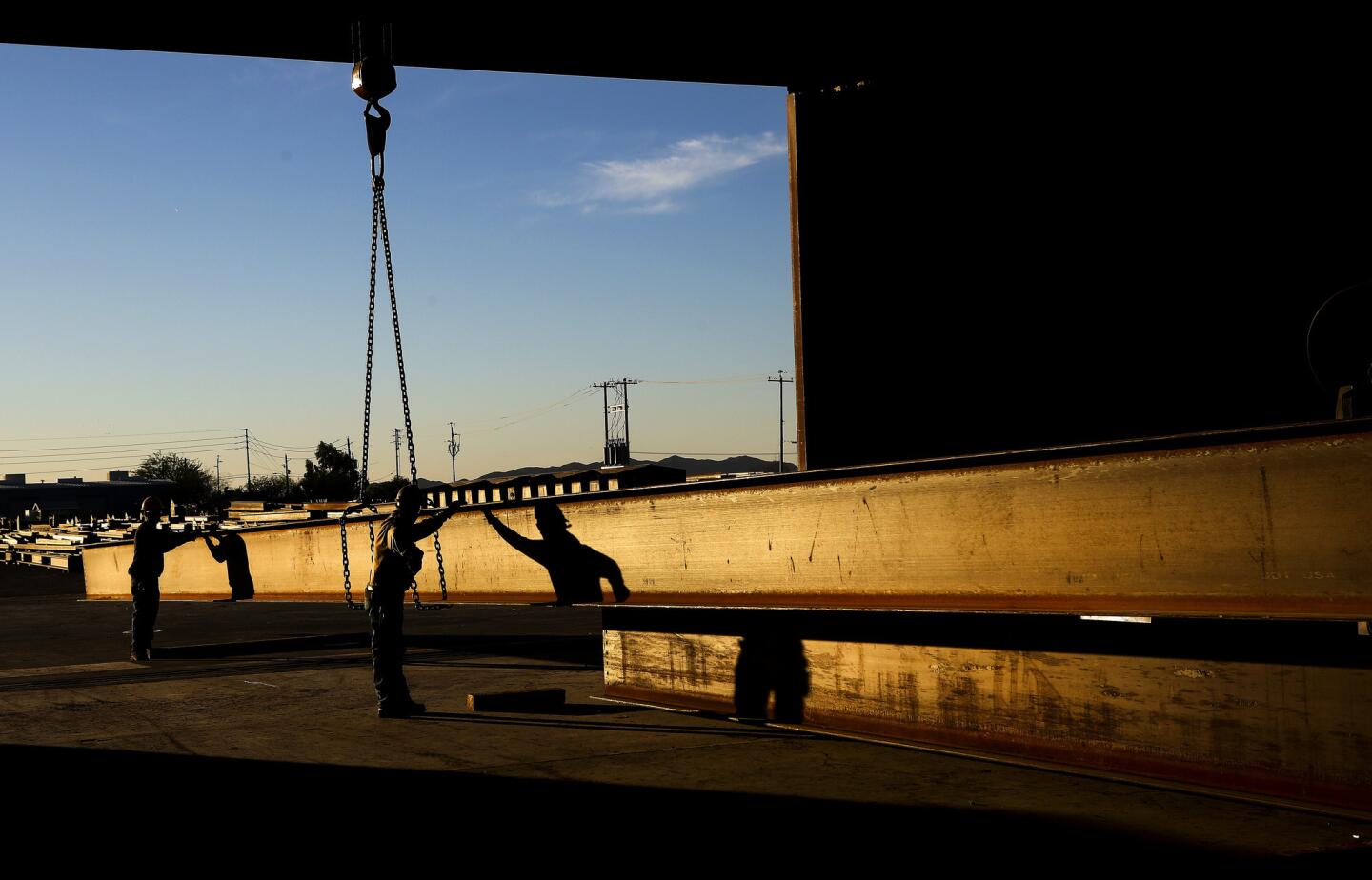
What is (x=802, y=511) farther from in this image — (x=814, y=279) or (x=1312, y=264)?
(x=1312, y=264)

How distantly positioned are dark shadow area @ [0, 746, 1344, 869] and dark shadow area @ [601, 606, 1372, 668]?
3.22 ft

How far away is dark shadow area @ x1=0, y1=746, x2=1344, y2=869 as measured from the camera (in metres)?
4.02

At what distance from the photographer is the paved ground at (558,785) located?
13.6 feet

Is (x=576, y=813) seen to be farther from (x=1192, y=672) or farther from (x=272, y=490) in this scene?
(x=272, y=490)

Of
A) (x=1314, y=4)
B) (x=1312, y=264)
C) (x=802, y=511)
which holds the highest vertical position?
(x=1314, y=4)

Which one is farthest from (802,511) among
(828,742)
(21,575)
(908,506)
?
(21,575)

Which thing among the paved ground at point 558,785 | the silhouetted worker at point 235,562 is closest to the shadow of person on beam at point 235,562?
the silhouetted worker at point 235,562

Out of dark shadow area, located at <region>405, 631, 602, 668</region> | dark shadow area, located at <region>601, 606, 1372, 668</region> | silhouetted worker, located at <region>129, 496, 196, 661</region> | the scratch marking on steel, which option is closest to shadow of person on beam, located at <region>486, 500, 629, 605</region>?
dark shadow area, located at <region>601, 606, 1372, 668</region>

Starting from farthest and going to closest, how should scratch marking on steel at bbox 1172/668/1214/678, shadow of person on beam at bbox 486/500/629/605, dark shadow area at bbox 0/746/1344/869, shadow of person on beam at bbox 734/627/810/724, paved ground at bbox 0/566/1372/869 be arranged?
shadow of person on beam at bbox 734/627/810/724 < shadow of person on beam at bbox 486/500/629/605 < scratch marking on steel at bbox 1172/668/1214/678 < paved ground at bbox 0/566/1372/869 < dark shadow area at bbox 0/746/1344/869

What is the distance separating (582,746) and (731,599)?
1.30 meters

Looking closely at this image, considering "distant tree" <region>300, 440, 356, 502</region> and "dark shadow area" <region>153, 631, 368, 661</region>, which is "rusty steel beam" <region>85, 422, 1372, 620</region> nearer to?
"dark shadow area" <region>153, 631, 368, 661</region>

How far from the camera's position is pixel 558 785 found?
5.23 metres

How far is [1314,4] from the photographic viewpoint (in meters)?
7.34

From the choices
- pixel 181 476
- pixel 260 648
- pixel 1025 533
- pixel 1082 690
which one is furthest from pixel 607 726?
pixel 181 476
